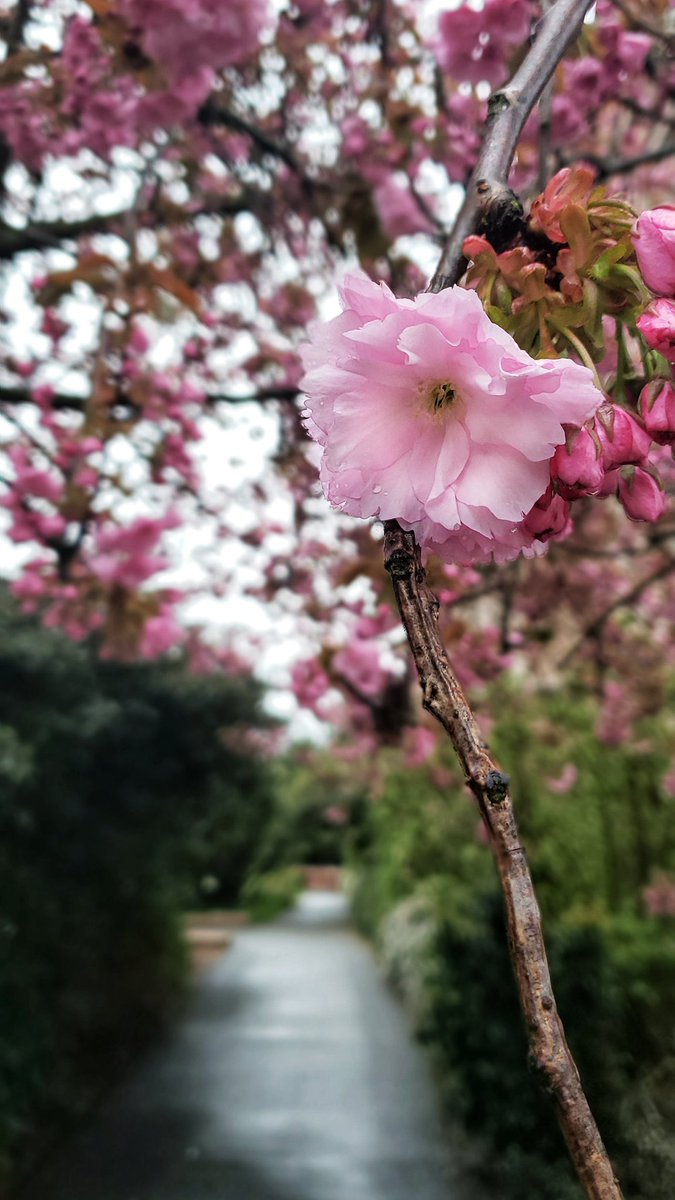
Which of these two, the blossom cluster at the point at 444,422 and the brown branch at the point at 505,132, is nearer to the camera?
the blossom cluster at the point at 444,422

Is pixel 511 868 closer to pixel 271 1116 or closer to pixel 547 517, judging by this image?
pixel 547 517

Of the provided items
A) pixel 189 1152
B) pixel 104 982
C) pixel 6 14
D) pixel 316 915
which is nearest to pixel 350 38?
pixel 6 14

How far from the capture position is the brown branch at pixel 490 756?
55 cm

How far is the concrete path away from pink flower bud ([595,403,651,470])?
4.41 m

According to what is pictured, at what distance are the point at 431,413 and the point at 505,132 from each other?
10.8 inches

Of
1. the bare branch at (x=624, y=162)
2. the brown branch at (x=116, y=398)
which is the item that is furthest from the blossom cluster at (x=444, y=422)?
the brown branch at (x=116, y=398)

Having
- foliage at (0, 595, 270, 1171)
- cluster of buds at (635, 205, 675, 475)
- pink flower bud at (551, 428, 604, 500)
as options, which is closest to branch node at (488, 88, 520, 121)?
cluster of buds at (635, 205, 675, 475)

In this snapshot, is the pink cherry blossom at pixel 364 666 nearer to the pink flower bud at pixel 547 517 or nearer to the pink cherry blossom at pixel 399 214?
the pink cherry blossom at pixel 399 214

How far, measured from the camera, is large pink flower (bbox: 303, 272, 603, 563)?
0.63 m

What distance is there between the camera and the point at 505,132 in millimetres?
781

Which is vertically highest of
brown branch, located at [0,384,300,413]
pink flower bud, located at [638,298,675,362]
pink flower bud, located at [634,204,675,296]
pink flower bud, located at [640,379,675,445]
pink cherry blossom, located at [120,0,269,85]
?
pink cherry blossom, located at [120,0,269,85]

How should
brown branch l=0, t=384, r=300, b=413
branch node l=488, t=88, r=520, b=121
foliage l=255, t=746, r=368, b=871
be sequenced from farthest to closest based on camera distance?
foliage l=255, t=746, r=368, b=871, brown branch l=0, t=384, r=300, b=413, branch node l=488, t=88, r=520, b=121

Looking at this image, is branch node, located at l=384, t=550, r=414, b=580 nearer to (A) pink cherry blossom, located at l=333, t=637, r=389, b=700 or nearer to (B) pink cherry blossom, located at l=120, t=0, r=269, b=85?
(B) pink cherry blossom, located at l=120, t=0, r=269, b=85

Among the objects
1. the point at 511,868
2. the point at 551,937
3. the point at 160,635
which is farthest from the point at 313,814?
the point at 511,868
